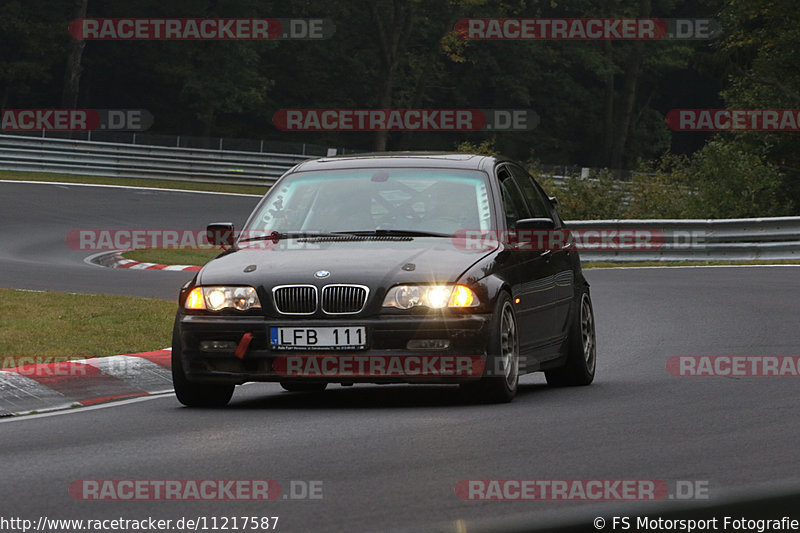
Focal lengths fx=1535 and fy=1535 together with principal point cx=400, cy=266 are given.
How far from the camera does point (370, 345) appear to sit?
8422 millimetres

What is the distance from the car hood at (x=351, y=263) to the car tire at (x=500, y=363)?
0.34 metres

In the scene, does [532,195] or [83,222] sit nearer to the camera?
[532,195]

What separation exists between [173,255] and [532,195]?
1661cm

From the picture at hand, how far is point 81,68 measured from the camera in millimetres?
62594

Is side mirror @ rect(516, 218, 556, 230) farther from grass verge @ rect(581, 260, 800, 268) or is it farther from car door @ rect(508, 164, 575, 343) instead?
grass verge @ rect(581, 260, 800, 268)

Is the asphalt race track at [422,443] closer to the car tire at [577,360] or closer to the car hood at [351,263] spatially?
the car tire at [577,360]

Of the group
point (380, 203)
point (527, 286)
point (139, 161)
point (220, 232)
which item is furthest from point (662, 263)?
point (139, 161)

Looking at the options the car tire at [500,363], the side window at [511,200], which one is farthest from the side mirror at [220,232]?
the car tire at [500,363]

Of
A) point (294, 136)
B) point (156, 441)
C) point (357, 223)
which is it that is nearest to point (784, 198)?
point (357, 223)

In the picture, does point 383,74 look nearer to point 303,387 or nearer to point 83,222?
point 83,222

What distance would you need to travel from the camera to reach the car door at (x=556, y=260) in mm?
10055

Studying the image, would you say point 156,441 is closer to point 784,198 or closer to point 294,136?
point 784,198

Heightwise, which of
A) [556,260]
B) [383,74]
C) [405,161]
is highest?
[383,74]

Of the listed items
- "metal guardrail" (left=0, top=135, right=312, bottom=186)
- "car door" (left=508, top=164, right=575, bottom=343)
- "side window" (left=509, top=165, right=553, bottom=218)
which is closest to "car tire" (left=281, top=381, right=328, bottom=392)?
"car door" (left=508, top=164, right=575, bottom=343)
